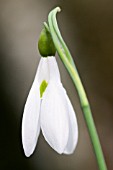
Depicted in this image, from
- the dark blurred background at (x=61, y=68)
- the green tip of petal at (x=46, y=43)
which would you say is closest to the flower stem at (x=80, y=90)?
the green tip of petal at (x=46, y=43)

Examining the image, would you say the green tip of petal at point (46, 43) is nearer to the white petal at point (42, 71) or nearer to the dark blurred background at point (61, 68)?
the white petal at point (42, 71)

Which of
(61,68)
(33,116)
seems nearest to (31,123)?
(33,116)

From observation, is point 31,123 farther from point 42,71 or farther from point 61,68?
point 61,68

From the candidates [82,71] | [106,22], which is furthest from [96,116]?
[106,22]

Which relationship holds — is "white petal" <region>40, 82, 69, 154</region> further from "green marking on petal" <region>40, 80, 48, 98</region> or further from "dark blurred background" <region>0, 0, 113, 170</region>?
"dark blurred background" <region>0, 0, 113, 170</region>

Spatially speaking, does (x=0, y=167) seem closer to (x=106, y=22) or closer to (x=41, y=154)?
(x=41, y=154)

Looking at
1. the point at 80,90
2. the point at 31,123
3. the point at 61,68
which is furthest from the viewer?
the point at 61,68
